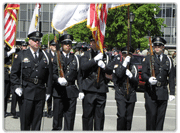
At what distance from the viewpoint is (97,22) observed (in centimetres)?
747

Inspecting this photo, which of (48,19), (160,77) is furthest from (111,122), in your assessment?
(48,19)

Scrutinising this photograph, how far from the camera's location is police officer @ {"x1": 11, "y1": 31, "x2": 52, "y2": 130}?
6887 mm

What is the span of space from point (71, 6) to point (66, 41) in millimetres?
918

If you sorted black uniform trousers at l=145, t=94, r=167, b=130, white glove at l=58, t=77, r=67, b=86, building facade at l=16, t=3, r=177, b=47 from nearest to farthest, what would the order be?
white glove at l=58, t=77, r=67, b=86 < black uniform trousers at l=145, t=94, r=167, b=130 < building facade at l=16, t=3, r=177, b=47

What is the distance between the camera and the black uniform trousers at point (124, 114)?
768 centimetres

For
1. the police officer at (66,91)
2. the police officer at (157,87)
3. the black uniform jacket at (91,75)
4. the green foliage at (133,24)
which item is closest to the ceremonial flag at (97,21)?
the black uniform jacket at (91,75)

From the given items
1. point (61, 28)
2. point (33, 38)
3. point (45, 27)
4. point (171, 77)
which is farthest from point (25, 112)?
point (45, 27)

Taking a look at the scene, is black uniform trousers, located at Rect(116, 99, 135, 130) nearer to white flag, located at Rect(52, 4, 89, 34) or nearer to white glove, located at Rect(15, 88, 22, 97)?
white flag, located at Rect(52, 4, 89, 34)

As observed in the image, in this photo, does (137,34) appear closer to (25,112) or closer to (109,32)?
(109,32)

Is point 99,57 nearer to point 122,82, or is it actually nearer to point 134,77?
point 122,82

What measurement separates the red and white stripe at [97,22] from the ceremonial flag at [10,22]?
254 centimetres

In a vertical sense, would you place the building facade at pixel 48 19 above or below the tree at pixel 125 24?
above

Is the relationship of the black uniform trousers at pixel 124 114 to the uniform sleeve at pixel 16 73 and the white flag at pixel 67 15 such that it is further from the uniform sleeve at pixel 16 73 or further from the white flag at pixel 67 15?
the uniform sleeve at pixel 16 73

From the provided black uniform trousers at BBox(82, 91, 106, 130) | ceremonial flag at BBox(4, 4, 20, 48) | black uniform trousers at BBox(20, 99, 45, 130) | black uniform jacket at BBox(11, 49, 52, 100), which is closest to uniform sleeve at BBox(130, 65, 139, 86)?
black uniform trousers at BBox(82, 91, 106, 130)
